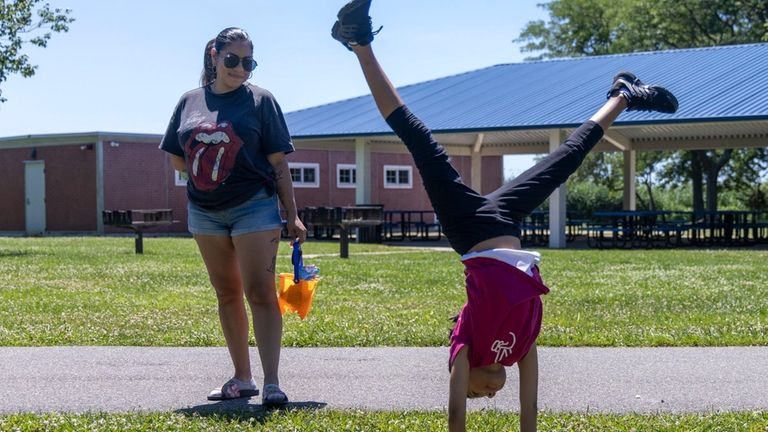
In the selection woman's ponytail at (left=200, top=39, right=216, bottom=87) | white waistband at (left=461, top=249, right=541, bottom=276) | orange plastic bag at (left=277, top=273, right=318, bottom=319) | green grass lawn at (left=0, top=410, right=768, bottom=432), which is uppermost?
woman's ponytail at (left=200, top=39, right=216, bottom=87)

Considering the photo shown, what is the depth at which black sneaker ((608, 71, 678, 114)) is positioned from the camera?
16.5 feet

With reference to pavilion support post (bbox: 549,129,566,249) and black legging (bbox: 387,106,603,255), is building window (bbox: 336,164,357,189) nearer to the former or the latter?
pavilion support post (bbox: 549,129,566,249)

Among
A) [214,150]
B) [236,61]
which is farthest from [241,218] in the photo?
[236,61]

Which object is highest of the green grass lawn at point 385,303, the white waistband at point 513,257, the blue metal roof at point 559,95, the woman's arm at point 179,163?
the blue metal roof at point 559,95

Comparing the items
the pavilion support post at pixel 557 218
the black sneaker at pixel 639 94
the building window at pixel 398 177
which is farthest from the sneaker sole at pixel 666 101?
the building window at pixel 398 177

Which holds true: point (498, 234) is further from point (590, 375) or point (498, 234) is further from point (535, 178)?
point (590, 375)

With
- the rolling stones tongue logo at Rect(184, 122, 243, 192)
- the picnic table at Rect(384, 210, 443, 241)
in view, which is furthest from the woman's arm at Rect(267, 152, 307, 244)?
the picnic table at Rect(384, 210, 443, 241)

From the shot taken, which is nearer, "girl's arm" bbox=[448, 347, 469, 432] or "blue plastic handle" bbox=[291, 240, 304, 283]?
"girl's arm" bbox=[448, 347, 469, 432]

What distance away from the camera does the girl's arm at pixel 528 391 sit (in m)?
4.34

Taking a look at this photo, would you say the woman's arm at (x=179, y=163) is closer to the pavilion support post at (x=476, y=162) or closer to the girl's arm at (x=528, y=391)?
the girl's arm at (x=528, y=391)

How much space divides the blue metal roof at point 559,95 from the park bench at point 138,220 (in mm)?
7471

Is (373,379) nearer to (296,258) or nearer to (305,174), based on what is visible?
(296,258)

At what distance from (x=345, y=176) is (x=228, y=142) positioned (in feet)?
124

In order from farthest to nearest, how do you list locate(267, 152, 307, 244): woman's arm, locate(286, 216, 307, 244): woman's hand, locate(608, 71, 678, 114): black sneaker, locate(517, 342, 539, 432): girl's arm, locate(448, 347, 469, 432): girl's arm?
locate(286, 216, 307, 244): woman's hand
locate(267, 152, 307, 244): woman's arm
locate(608, 71, 678, 114): black sneaker
locate(517, 342, 539, 432): girl's arm
locate(448, 347, 469, 432): girl's arm
